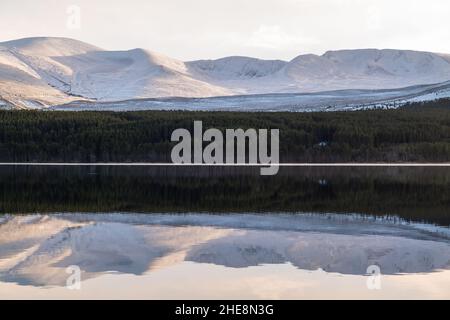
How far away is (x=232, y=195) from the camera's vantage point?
34.4 metres

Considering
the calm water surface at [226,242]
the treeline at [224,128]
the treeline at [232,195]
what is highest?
the calm water surface at [226,242]

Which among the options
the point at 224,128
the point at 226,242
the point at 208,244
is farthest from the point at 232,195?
the point at 224,128

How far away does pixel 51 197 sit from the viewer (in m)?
32.9

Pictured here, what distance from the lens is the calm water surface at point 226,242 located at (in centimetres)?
1484

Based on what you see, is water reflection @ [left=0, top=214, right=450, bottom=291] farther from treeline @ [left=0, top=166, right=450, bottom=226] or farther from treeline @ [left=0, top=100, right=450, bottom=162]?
treeline @ [left=0, top=100, right=450, bottom=162]

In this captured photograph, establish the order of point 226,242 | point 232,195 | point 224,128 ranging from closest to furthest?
point 226,242 < point 232,195 < point 224,128

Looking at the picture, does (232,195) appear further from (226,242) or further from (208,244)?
(208,244)

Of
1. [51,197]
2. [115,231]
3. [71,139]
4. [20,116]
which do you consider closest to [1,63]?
[20,116]

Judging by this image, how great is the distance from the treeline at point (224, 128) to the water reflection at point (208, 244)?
48.2m

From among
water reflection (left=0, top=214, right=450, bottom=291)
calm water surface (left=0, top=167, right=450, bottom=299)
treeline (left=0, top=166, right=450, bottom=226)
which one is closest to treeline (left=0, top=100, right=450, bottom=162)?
treeline (left=0, top=166, right=450, bottom=226)

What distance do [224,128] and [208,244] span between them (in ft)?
194

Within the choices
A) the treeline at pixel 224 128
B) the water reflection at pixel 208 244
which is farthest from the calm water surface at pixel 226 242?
the treeline at pixel 224 128

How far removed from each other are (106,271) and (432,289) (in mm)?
6011

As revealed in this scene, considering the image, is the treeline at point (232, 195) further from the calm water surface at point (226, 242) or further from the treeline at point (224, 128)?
the treeline at point (224, 128)
